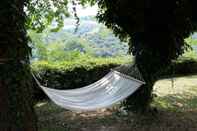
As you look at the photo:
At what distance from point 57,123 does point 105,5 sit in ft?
6.21

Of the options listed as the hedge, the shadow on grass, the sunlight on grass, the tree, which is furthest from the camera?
the hedge

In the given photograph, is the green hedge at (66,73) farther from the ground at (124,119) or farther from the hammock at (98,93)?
the hammock at (98,93)

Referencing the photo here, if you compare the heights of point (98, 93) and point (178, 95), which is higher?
point (98, 93)

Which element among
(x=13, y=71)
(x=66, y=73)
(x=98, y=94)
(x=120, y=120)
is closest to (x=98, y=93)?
(x=98, y=94)

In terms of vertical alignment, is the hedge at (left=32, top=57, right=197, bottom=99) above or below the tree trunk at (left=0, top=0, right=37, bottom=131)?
below

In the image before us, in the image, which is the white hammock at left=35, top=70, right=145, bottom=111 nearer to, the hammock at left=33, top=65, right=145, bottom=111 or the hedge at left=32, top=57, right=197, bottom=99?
the hammock at left=33, top=65, right=145, bottom=111

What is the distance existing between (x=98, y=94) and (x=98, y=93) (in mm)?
33

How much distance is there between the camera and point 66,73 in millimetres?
7719

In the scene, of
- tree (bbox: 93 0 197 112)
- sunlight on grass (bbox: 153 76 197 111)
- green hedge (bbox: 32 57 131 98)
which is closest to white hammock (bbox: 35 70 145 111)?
tree (bbox: 93 0 197 112)

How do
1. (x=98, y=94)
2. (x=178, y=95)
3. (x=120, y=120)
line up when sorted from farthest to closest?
(x=178, y=95) < (x=120, y=120) < (x=98, y=94)

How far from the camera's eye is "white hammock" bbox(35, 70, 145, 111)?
13.1 feet

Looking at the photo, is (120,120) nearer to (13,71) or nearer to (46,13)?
(13,71)

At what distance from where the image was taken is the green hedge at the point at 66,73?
738cm

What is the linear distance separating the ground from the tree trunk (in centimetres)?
188
